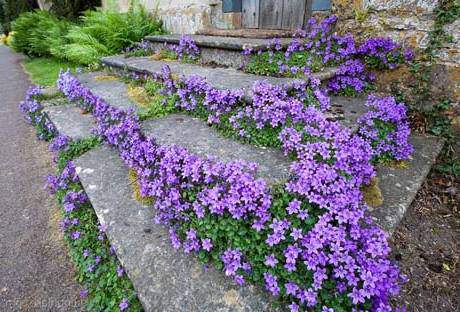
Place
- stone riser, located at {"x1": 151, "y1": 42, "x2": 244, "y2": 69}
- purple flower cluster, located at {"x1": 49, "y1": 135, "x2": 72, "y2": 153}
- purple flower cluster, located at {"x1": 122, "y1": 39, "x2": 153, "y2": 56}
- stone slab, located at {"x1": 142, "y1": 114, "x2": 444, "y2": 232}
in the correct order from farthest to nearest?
purple flower cluster, located at {"x1": 122, "y1": 39, "x2": 153, "y2": 56} < stone riser, located at {"x1": 151, "y1": 42, "x2": 244, "y2": 69} < purple flower cluster, located at {"x1": 49, "y1": 135, "x2": 72, "y2": 153} < stone slab, located at {"x1": 142, "y1": 114, "x2": 444, "y2": 232}

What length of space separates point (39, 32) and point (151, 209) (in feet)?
35.5

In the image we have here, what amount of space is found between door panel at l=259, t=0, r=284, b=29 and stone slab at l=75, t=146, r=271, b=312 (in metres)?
3.54

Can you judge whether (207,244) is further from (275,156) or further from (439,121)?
(439,121)

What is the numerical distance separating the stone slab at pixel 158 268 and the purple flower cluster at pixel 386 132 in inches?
64.0

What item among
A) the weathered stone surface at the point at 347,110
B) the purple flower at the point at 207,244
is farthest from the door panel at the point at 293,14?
the purple flower at the point at 207,244

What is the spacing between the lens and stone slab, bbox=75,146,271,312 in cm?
160

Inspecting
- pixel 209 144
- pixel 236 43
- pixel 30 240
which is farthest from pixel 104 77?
pixel 209 144

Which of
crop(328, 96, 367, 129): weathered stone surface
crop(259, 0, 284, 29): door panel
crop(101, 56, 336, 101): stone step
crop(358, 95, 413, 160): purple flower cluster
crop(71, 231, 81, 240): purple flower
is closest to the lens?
crop(71, 231, 81, 240): purple flower

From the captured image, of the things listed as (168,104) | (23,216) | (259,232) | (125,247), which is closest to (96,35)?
(168,104)

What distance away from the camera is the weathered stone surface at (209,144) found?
2.09 m

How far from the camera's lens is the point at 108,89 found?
4.22m

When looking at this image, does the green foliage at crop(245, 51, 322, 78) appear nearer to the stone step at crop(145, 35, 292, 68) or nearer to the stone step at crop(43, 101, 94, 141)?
the stone step at crop(145, 35, 292, 68)

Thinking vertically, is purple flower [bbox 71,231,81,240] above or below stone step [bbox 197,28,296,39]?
below

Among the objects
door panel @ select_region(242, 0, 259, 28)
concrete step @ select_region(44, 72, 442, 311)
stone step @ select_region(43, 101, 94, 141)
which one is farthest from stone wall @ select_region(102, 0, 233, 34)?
concrete step @ select_region(44, 72, 442, 311)
